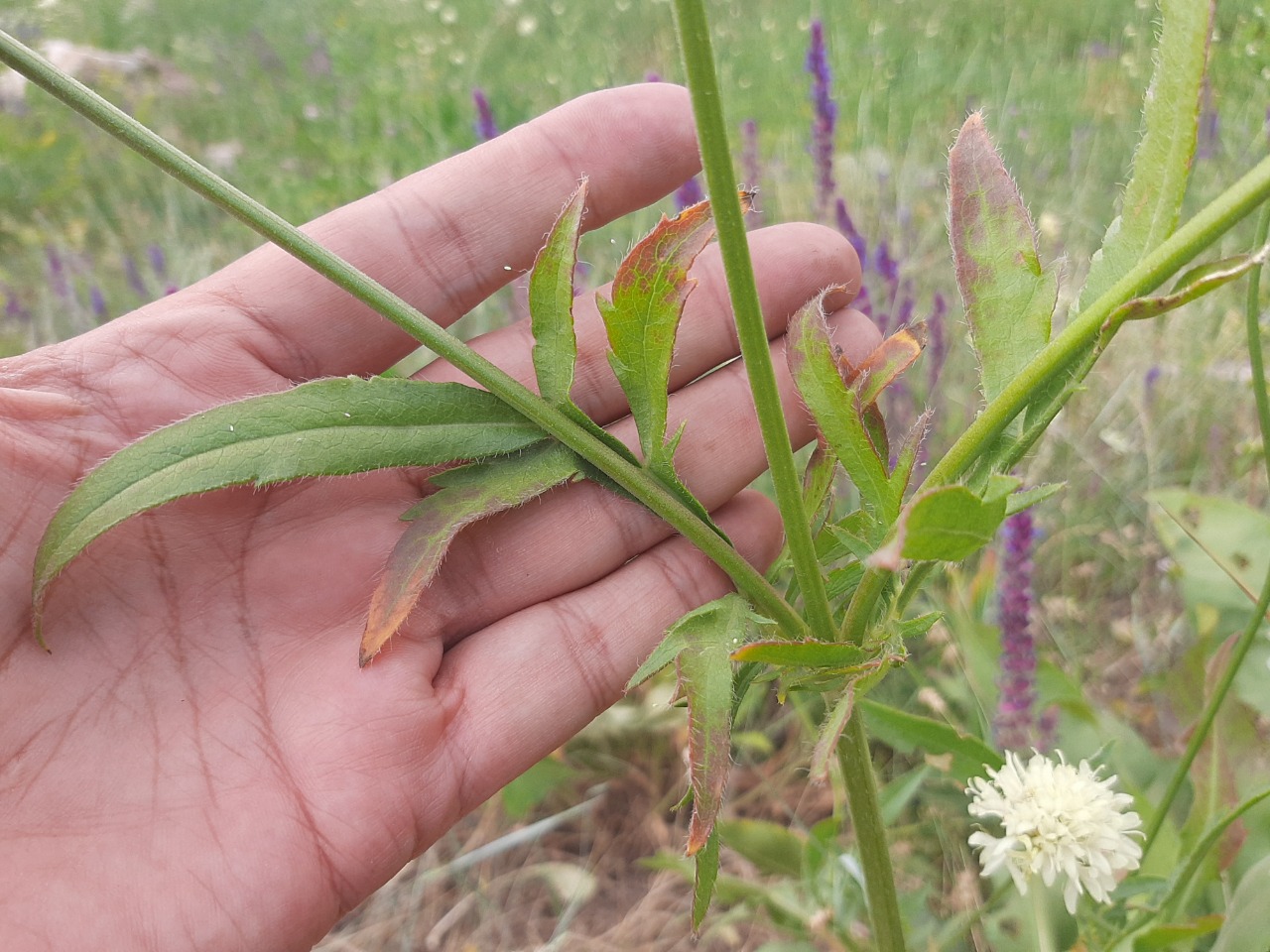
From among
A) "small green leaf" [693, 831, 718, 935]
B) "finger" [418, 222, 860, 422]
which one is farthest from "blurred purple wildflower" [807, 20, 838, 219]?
"small green leaf" [693, 831, 718, 935]

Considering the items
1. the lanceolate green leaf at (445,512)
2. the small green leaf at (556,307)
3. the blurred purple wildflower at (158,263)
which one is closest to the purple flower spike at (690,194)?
the small green leaf at (556,307)

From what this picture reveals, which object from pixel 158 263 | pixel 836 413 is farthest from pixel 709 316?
pixel 158 263

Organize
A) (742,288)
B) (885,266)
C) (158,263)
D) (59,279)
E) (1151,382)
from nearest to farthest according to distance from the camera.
Result: (742,288) < (885,266) < (1151,382) < (59,279) < (158,263)

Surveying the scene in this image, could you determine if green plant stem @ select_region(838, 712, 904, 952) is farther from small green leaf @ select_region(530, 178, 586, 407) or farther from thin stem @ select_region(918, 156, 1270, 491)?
small green leaf @ select_region(530, 178, 586, 407)

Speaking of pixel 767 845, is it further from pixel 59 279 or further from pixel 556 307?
pixel 59 279

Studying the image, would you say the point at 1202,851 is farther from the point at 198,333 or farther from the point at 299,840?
the point at 198,333

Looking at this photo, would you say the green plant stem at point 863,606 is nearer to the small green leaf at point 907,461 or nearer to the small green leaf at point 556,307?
the small green leaf at point 907,461
